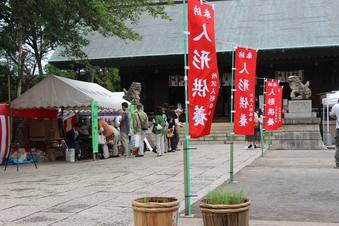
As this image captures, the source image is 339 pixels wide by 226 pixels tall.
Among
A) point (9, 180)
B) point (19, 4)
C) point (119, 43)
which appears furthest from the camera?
point (119, 43)

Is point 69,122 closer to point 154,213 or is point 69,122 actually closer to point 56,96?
point 56,96

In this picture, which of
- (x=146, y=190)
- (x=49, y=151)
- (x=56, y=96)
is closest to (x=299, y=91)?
(x=56, y=96)

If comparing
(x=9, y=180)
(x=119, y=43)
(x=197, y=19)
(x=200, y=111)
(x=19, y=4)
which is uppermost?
(x=119, y=43)

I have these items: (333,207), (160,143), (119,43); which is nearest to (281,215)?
(333,207)

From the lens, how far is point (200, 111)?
5594 mm

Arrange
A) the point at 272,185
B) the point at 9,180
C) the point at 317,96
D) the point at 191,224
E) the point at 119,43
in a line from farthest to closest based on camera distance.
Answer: the point at 119,43 < the point at 317,96 < the point at 9,180 < the point at 272,185 < the point at 191,224

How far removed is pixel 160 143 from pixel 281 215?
30.1 ft

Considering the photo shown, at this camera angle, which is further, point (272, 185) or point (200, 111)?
point (272, 185)

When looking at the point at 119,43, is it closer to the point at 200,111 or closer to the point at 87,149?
the point at 87,149

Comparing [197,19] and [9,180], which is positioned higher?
[197,19]

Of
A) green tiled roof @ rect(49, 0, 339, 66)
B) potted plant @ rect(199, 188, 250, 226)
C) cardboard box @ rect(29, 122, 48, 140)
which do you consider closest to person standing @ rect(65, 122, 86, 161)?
cardboard box @ rect(29, 122, 48, 140)

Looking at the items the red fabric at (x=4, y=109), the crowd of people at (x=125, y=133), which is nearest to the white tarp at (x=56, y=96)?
the red fabric at (x=4, y=109)

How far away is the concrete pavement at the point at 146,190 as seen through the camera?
521 centimetres

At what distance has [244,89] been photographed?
8656 millimetres
